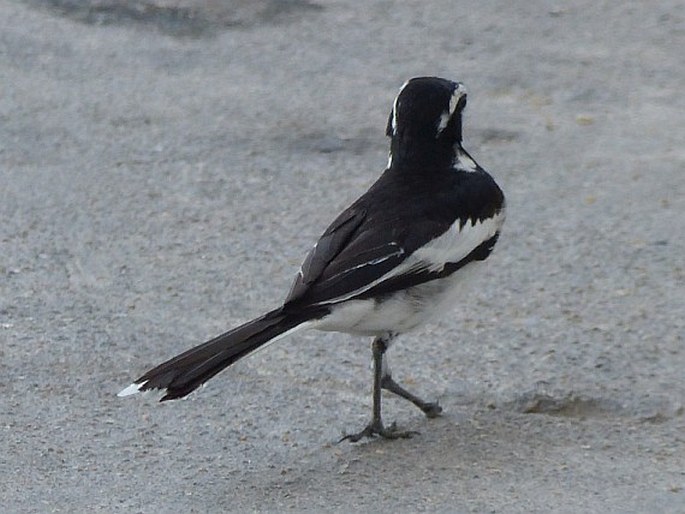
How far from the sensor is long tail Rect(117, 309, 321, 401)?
16.7 feet

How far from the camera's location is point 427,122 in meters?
5.86

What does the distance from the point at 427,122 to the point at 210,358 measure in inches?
50.7

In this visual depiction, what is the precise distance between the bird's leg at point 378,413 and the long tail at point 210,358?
50cm

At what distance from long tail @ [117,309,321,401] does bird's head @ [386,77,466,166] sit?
0.91m

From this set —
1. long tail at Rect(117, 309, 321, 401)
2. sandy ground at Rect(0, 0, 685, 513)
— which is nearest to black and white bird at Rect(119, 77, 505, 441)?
long tail at Rect(117, 309, 321, 401)

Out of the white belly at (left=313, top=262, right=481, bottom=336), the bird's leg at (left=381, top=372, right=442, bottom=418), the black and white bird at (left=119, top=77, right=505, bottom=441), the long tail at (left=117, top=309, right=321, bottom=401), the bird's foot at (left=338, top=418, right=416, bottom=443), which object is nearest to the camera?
the long tail at (left=117, top=309, right=321, bottom=401)

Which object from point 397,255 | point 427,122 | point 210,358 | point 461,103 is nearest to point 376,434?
point 397,255

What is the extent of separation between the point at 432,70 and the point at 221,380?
12.6 ft

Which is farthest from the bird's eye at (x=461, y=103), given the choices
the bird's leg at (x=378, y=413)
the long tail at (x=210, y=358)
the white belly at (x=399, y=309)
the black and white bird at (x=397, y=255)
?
the long tail at (x=210, y=358)

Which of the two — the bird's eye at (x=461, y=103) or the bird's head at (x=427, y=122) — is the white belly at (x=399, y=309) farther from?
the bird's eye at (x=461, y=103)

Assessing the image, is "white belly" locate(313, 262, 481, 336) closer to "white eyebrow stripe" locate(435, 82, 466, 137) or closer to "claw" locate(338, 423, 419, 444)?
"claw" locate(338, 423, 419, 444)

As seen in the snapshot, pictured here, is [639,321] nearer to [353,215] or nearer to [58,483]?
[353,215]

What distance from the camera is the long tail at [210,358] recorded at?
201 inches

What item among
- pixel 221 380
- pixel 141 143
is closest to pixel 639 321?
pixel 221 380
